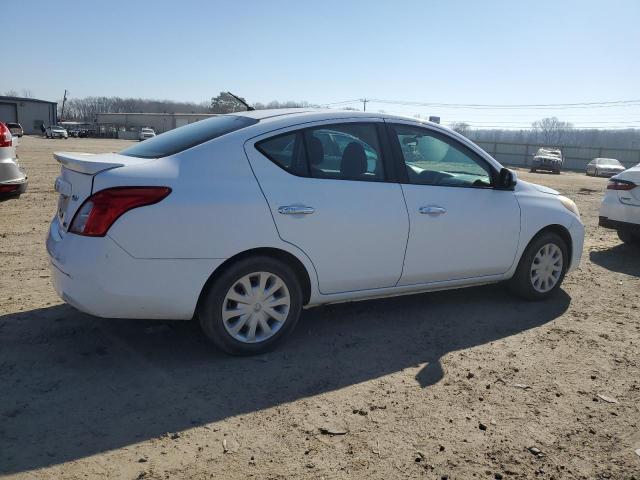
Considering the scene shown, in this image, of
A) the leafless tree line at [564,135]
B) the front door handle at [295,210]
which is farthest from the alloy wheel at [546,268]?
the leafless tree line at [564,135]

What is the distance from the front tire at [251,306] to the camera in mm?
3611

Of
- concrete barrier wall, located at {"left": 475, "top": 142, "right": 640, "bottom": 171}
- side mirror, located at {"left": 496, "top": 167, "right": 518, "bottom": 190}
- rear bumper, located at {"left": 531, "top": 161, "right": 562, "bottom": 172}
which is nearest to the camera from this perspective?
side mirror, located at {"left": 496, "top": 167, "right": 518, "bottom": 190}

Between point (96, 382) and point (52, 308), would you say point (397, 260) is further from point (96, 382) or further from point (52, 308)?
point (52, 308)

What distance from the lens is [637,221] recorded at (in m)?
7.42

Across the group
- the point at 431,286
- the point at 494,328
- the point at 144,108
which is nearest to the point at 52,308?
the point at 431,286

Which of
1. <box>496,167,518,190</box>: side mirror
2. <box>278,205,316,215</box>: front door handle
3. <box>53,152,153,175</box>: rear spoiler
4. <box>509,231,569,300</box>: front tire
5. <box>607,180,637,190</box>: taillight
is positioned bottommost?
<box>509,231,569,300</box>: front tire

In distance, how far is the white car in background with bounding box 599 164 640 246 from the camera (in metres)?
7.47

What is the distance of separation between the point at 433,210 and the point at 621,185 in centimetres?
474

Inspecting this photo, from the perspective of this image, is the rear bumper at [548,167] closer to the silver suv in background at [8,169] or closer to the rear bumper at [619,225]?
the rear bumper at [619,225]

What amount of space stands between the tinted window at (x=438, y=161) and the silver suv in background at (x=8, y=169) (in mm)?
6199

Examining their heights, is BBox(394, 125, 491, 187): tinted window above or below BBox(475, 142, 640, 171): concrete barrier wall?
above

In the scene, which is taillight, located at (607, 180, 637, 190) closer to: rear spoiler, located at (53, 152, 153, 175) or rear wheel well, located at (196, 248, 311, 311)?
rear wheel well, located at (196, 248, 311, 311)

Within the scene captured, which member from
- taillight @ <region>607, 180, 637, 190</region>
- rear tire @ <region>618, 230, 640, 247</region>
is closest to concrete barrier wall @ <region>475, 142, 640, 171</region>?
rear tire @ <region>618, 230, 640, 247</region>

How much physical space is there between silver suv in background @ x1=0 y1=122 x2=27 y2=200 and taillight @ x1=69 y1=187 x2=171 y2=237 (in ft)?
18.1
